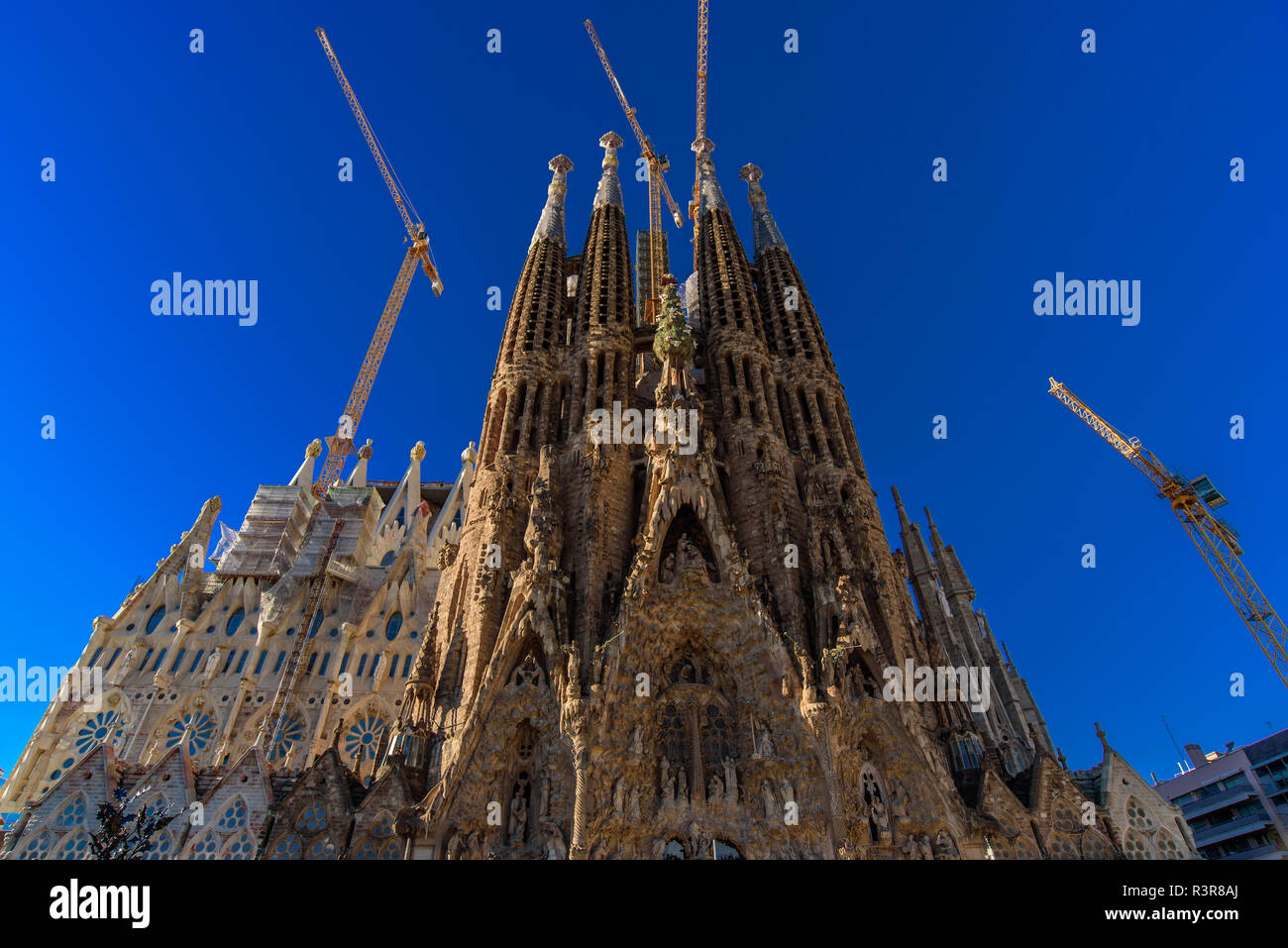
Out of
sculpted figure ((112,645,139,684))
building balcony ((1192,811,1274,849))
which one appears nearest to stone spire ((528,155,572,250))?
sculpted figure ((112,645,139,684))

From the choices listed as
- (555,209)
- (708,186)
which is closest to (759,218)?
(708,186)

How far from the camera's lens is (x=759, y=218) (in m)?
42.7

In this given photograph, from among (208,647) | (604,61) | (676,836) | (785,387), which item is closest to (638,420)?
(785,387)

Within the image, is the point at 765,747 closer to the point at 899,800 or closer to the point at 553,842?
the point at 899,800

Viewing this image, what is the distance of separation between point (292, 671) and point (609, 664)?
733 inches

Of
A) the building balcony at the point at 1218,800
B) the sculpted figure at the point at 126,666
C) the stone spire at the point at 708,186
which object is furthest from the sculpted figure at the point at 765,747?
the building balcony at the point at 1218,800

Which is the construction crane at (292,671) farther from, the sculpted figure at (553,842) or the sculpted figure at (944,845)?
the sculpted figure at (944,845)

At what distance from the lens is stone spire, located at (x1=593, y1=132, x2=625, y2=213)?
139ft

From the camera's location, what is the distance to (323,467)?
54.8 meters

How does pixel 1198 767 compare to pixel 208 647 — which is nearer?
pixel 208 647

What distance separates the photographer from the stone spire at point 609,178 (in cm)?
4235
